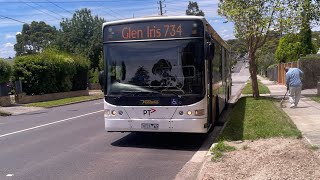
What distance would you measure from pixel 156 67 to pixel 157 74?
17 centimetres

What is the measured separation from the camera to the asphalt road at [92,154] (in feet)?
26.4

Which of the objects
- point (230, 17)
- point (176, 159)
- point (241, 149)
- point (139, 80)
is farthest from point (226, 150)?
point (230, 17)

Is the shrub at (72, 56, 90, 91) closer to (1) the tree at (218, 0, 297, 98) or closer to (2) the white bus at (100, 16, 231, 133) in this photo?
(1) the tree at (218, 0, 297, 98)

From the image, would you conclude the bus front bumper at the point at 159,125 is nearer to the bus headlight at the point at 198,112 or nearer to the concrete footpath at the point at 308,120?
the bus headlight at the point at 198,112

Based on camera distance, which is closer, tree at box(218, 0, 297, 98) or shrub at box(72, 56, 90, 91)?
tree at box(218, 0, 297, 98)

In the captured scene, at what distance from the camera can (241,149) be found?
29.5ft

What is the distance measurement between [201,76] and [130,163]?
2.67m

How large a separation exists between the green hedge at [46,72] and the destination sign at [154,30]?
23408mm

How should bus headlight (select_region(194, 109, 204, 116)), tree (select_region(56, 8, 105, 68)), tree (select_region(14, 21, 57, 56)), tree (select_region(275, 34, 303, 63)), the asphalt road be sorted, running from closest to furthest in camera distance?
the asphalt road → bus headlight (select_region(194, 109, 204, 116)) → tree (select_region(275, 34, 303, 63)) → tree (select_region(56, 8, 105, 68)) → tree (select_region(14, 21, 57, 56))

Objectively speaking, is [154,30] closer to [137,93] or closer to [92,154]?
[137,93]

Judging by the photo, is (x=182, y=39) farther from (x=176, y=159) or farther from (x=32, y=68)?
(x=32, y=68)

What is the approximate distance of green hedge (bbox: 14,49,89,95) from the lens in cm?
3281

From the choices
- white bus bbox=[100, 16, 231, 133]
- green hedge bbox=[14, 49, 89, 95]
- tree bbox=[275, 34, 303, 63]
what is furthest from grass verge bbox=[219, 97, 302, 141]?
tree bbox=[275, 34, 303, 63]

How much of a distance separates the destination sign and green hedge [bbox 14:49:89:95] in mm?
23408
